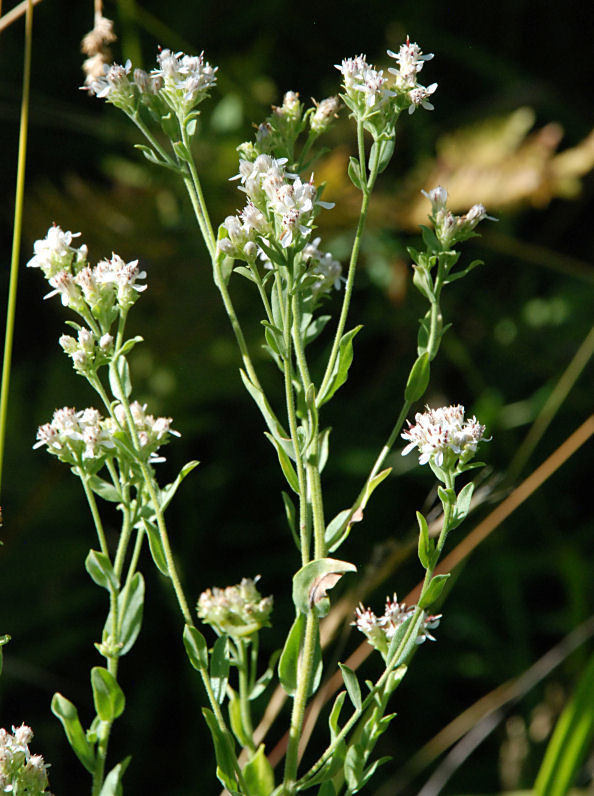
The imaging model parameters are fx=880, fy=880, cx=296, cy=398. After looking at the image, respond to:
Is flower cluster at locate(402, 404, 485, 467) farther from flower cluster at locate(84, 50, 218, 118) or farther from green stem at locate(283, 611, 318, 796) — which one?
flower cluster at locate(84, 50, 218, 118)

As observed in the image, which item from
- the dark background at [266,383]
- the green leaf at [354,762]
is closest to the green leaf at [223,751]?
the green leaf at [354,762]

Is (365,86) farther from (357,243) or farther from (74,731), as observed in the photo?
(74,731)

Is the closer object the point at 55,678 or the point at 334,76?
the point at 55,678

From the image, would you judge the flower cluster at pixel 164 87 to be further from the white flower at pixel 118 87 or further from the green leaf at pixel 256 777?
the green leaf at pixel 256 777

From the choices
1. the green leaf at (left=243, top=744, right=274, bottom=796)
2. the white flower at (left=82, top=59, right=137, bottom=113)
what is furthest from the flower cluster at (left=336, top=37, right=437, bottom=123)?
the green leaf at (left=243, top=744, right=274, bottom=796)

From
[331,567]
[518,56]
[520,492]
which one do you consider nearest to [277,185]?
[331,567]

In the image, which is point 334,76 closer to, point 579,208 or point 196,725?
point 579,208
